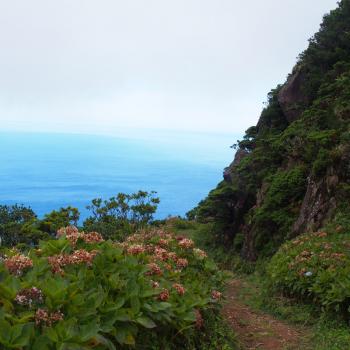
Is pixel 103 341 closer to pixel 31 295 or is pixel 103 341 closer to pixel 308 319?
pixel 31 295

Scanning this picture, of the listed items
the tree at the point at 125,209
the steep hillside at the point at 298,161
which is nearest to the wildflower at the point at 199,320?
the steep hillside at the point at 298,161

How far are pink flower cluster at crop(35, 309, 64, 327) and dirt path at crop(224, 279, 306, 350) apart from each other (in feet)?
11.1

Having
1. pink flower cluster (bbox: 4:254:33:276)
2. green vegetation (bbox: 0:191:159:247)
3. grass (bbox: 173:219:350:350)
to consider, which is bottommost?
green vegetation (bbox: 0:191:159:247)

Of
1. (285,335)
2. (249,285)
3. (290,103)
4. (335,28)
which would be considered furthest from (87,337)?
(335,28)

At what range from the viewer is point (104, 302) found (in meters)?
3.76

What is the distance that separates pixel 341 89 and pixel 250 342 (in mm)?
13705

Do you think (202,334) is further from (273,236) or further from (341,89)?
(341,89)

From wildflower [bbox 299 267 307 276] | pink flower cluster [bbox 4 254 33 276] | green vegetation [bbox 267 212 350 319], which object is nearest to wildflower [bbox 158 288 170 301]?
pink flower cluster [bbox 4 254 33 276]

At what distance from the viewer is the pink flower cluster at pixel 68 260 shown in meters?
4.15

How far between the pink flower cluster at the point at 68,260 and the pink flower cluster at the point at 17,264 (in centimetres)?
22

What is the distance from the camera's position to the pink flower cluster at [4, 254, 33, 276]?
3.95 m

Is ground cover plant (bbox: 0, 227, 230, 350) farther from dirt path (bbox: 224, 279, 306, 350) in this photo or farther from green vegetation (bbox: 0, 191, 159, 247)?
green vegetation (bbox: 0, 191, 159, 247)

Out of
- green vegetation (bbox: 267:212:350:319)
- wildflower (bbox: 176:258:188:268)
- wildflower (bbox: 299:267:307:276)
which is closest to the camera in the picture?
wildflower (bbox: 176:258:188:268)

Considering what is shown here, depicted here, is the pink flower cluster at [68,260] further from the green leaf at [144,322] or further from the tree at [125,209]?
the tree at [125,209]
